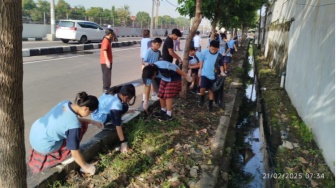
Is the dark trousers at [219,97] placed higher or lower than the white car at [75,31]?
lower

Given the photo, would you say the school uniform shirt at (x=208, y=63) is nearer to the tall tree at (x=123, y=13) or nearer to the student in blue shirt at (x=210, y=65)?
the student in blue shirt at (x=210, y=65)

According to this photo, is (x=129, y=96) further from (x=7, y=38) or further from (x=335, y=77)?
(x=335, y=77)

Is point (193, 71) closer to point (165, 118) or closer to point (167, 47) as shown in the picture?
point (167, 47)

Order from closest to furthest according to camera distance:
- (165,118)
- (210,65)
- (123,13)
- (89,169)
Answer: (89,169) < (165,118) < (210,65) < (123,13)

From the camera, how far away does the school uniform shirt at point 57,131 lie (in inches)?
108

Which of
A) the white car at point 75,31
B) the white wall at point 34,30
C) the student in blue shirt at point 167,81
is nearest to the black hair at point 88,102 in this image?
the student in blue shirt at point 167,81

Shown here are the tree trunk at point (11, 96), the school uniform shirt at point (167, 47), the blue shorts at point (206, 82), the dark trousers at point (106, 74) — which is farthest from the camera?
the dark trousers at point (106, 74)

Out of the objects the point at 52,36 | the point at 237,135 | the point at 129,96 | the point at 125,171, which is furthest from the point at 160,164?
the point at 52,36

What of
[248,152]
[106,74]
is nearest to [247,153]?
[248,152]

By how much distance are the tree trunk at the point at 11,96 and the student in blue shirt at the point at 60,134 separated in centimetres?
75

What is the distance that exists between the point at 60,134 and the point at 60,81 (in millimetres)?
5012

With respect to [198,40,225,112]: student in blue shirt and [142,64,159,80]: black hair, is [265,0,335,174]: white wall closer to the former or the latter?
[198,40,225,112]: student in blue shirt

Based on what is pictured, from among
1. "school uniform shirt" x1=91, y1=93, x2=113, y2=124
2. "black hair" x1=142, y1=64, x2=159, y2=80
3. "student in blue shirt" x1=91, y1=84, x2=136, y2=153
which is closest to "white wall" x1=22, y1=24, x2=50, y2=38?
"black hair" x1=142, y1=64, x2=159, y2=80

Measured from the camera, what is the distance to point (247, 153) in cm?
518
